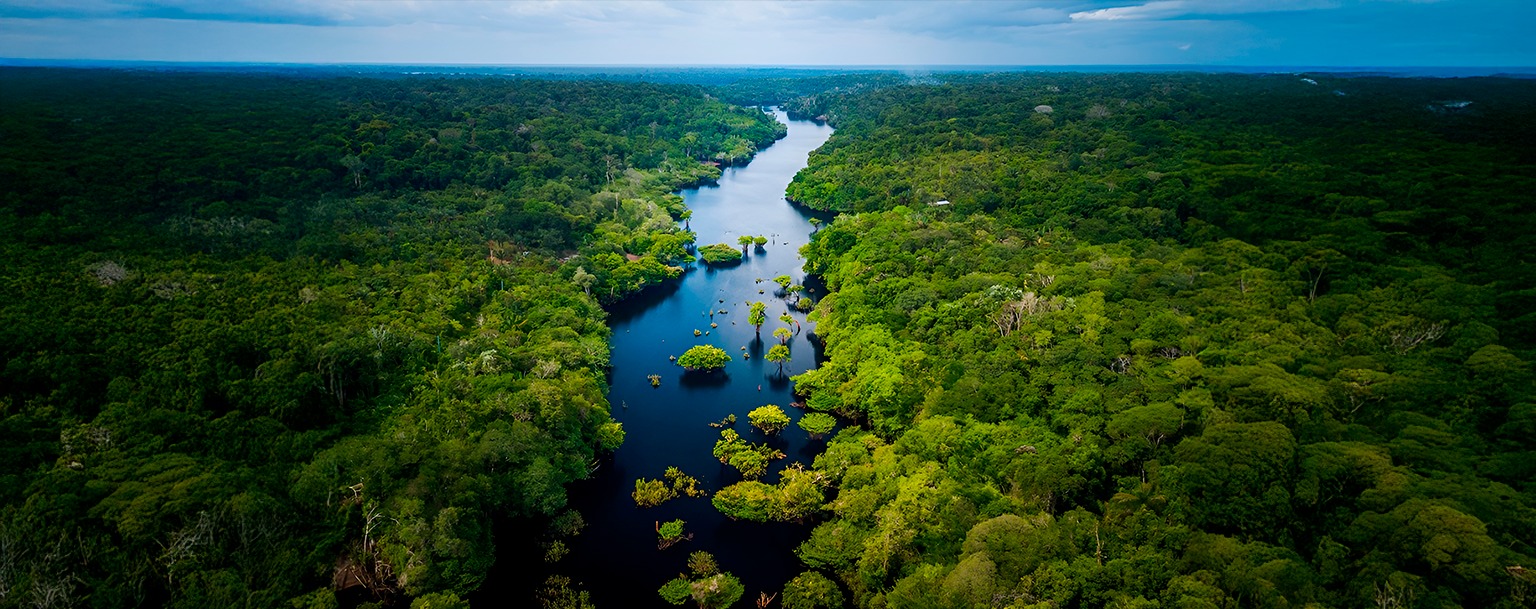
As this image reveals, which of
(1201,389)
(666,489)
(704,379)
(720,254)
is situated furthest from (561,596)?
(720,254)

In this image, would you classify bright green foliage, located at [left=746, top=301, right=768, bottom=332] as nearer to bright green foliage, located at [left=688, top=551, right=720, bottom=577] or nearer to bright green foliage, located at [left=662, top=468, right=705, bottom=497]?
bright green foliage, located at [left=662, top=468, right=705, bottom=497]

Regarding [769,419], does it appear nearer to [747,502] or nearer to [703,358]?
[747,502]

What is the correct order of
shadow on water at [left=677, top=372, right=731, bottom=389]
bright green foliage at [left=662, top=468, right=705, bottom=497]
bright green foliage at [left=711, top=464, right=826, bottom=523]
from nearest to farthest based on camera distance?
bright green foliage at [left=711, top=464, right=826, bottom=523], bright green foliage at [left=662, top=468, right=705, bottom=497], shadow on water at [left=677, top=372, right=731, bottom=389]

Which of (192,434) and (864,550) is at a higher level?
(192,434)

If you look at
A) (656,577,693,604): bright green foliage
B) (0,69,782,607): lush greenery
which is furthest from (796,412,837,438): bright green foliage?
(656,577,693,604): bright green foliage

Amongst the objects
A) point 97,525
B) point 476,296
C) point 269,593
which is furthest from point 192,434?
point 476,296

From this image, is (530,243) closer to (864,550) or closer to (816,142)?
(864,550)
